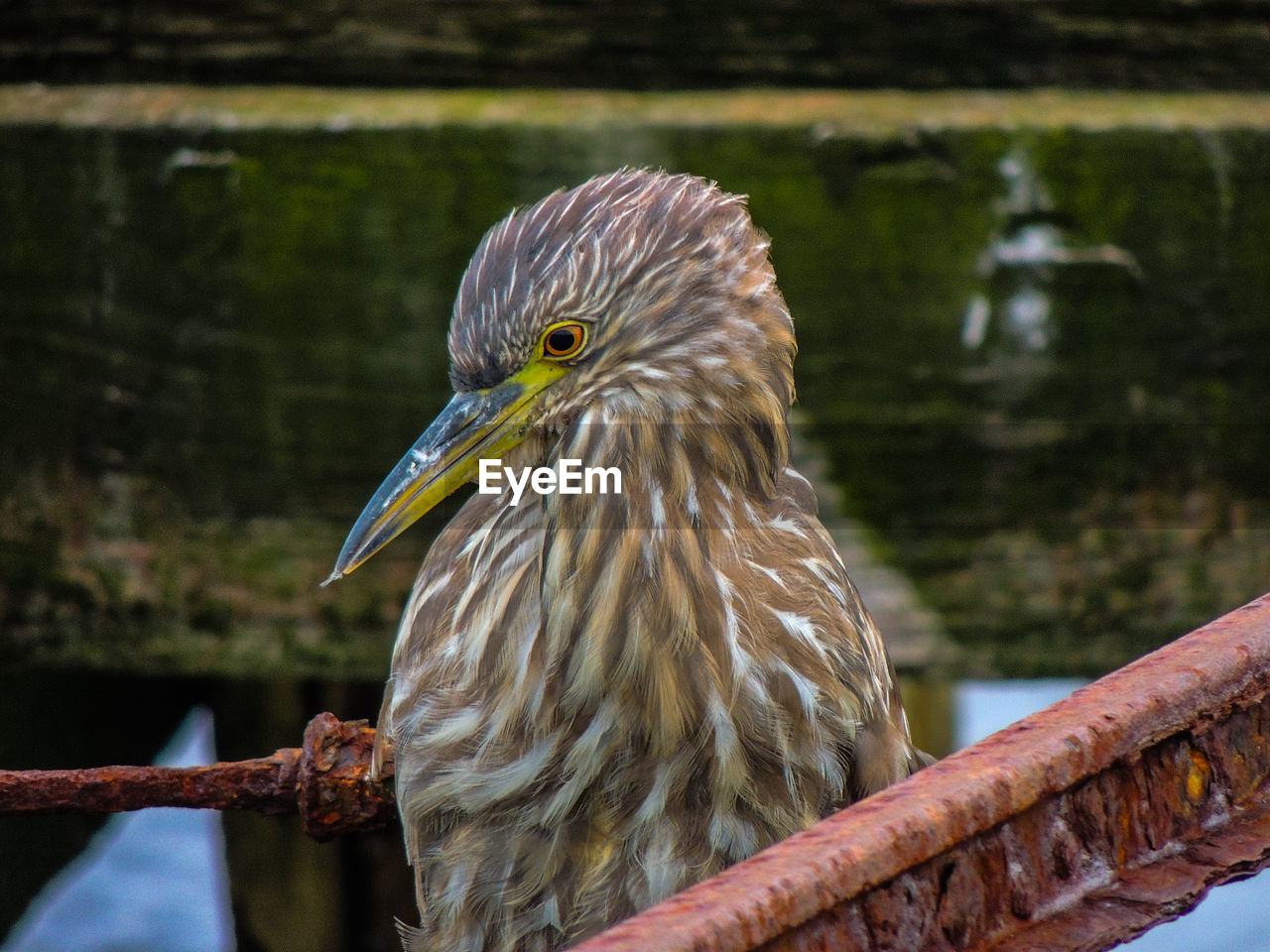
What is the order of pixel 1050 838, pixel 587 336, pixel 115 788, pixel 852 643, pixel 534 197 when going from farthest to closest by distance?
1. pixel 534 197
2. pixel 852 643
3. pixel 587 336
4. pixel 115 788
5. pixel 1050 838

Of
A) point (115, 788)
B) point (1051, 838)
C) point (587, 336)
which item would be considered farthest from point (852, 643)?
point (115, 788)

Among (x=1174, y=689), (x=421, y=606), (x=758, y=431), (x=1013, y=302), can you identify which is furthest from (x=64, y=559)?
(x=1174, y=689)

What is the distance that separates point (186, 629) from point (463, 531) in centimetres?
107

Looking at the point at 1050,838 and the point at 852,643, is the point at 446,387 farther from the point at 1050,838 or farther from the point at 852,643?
the point at 1050,838

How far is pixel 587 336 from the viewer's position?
5.73 ft

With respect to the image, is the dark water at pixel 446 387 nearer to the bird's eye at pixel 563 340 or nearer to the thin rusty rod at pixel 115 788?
the bird's eye at pixel 563 340

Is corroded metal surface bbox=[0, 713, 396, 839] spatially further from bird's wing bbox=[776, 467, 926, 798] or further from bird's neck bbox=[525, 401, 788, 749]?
bird's wing bbox=[776, 467, 926, 798]

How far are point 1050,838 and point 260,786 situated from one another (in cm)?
94

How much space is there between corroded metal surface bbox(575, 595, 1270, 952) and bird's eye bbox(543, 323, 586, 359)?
72 centimetres

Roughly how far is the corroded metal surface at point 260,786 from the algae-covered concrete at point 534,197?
1.00 metres

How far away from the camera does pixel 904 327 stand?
9.20 feet

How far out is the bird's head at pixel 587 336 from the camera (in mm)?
1716

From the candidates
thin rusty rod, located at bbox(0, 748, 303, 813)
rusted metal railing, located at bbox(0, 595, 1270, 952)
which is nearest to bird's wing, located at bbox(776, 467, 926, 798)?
rusted metal railing, located at bbox(0, 595, 1270, 952)

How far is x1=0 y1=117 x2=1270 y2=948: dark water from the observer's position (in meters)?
2.74
